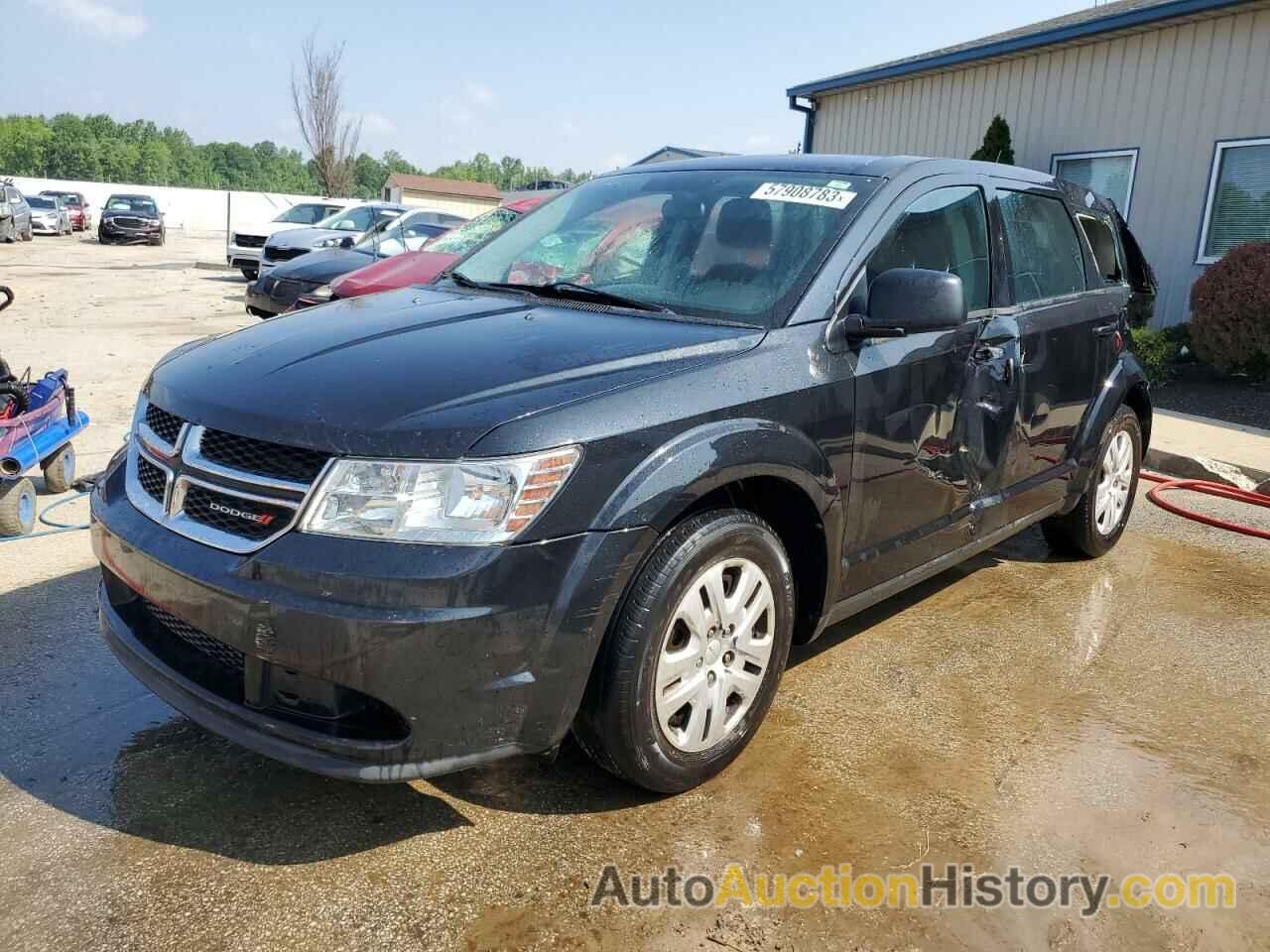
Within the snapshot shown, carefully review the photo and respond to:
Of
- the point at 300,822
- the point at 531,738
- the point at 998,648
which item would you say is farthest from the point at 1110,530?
the point at 300,822

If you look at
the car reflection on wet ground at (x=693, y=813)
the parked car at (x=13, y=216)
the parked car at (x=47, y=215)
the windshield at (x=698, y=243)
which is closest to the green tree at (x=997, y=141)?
the car reflection on wet ground at (x=693, y=813)

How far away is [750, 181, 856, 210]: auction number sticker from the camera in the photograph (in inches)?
130

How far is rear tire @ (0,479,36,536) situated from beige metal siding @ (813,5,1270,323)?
10902 mm

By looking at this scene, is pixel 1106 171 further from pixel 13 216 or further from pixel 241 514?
pixel 13 216

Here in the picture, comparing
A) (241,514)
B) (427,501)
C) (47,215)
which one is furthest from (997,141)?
(47,215)

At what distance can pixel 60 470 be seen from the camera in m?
5.38

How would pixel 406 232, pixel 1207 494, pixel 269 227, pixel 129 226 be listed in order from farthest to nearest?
pixel 129 226
pixel 269 227
pixel 406 232
pixel 1207 494

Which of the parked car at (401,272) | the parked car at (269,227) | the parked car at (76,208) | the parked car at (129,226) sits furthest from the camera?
the parked car at (76,208)

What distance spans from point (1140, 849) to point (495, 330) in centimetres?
225

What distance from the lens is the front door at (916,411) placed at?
124 inches

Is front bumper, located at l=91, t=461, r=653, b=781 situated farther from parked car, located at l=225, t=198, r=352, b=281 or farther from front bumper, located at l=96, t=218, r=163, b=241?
front bumper, located at l=96, t=218, r=163, b=241

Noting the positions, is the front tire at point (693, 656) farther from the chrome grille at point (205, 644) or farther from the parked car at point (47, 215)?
the parked car at point (47, 215)

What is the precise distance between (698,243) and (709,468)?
1.08 metres

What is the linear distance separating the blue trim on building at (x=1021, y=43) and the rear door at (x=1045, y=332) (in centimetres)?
754
